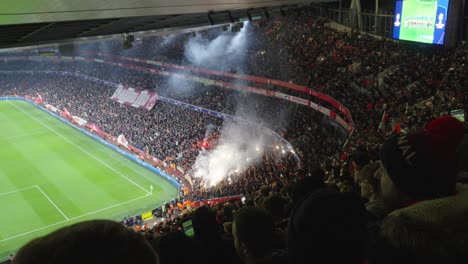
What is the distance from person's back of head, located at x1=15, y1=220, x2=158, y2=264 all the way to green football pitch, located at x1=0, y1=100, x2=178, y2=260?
66.6 ft

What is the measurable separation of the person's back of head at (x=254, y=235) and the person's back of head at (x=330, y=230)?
41.1 inches

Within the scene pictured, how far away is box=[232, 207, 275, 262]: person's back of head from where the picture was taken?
2598 mm

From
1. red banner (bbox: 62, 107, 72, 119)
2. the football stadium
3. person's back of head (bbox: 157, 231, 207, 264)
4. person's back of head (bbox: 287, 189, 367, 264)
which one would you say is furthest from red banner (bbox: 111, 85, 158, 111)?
person's back of head (bbox: 287, 189, 367, 264)

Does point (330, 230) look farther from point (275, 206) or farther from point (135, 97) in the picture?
point (135, 97)

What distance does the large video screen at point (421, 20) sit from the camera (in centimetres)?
1734

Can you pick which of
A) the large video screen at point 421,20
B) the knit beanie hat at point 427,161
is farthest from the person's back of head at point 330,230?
the large video screen at point 421,20

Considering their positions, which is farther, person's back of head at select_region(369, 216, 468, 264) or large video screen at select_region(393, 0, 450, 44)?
large video screen at select_region(393, 0, 450, 44)

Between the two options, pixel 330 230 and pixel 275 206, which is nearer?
pixel 330 230

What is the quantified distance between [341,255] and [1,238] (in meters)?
22.2

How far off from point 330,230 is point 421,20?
19.6 m

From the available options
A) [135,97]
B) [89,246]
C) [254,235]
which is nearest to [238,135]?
[135,97]

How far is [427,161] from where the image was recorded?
2105 mm

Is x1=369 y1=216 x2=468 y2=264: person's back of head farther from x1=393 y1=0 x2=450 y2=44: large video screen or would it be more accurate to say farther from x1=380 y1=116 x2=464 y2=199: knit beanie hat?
x1=393 y1=0 x2=450 y2=44: large video screen

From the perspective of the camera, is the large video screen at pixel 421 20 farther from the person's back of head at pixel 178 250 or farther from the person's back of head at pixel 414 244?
the person's back of head at pixel 414 244
